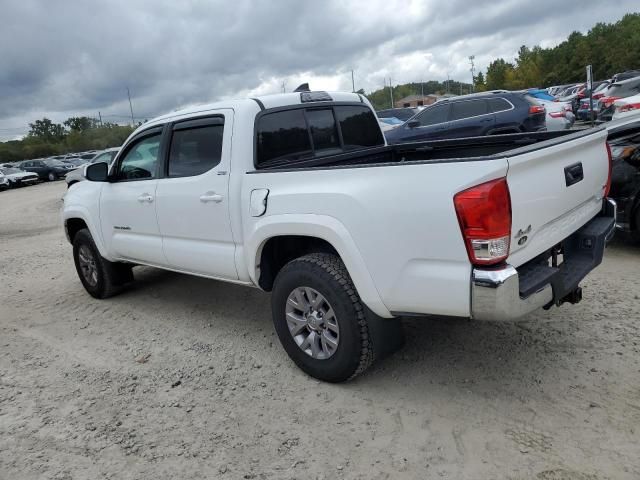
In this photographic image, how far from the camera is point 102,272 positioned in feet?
18.7

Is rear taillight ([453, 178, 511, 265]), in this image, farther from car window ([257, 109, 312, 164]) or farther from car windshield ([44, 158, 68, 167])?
car windshield ([44, 158, 68, 167])

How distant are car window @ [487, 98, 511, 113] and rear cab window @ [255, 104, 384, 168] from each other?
24.2ft

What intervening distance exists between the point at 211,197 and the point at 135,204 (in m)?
1.25

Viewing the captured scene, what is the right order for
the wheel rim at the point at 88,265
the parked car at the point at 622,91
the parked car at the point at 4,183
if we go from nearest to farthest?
1. the wheel rim at the point at 88,265
2. the parked car at the point at 622,91
3. the parked car at the point at 4,183

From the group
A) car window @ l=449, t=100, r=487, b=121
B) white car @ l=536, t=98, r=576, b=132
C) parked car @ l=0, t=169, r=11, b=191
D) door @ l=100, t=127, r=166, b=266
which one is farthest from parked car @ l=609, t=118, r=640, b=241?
parked car @ l=0, t=169, r=11, b=191

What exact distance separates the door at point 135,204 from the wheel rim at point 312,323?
5.49 ft

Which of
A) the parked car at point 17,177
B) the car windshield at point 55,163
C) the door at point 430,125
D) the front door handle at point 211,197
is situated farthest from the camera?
the car windshield at point 55,163

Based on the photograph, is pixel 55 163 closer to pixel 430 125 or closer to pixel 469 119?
pixel 430 125

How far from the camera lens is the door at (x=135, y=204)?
464 centimetres

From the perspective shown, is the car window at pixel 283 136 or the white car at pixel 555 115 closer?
the car window at pixel 283 136

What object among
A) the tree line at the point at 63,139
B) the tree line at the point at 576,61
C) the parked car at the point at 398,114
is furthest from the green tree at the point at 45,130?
the parked car at the point at 398,114

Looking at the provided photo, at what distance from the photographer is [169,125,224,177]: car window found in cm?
401

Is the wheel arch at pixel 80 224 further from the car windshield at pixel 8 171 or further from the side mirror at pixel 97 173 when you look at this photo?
the car windshield at pixel 8 171

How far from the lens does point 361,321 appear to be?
3.18 metres
